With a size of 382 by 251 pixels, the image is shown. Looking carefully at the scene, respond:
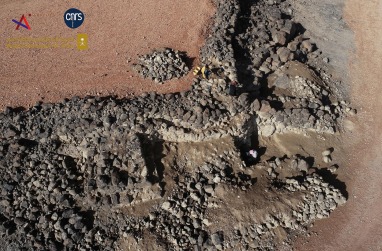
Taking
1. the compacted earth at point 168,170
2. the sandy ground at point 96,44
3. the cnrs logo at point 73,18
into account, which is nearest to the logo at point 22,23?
the sandy ground at point 96,44

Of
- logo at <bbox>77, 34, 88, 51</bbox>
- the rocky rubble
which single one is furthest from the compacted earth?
logo at <bbox>77, 34, 88, 51</bbox>

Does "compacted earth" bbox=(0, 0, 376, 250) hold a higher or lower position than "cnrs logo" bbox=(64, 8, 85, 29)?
lower

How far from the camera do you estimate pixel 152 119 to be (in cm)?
1373

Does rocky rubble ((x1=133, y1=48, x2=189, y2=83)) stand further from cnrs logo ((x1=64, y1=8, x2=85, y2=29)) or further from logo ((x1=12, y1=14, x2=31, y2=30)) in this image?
logo ((x1=12, y1=14, x2=31, y2=30))

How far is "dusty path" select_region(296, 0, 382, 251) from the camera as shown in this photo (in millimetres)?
14297

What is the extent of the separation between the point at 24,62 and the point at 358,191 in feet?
51.1

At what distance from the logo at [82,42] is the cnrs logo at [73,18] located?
0.76 meters

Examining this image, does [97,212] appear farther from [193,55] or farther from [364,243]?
[364,243]

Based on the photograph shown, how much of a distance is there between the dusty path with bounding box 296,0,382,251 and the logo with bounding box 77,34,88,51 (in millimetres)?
12322

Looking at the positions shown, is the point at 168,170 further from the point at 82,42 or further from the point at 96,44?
the point at 82,42

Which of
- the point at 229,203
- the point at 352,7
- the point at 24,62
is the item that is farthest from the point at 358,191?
the point at 24,62

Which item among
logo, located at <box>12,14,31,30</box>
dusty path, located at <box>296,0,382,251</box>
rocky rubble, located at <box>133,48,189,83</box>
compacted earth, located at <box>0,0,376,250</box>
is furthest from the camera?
logo, located at <box>12,14,31,30</box>

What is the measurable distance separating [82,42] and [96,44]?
66 centimetres

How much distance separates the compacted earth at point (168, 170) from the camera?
509 inches
